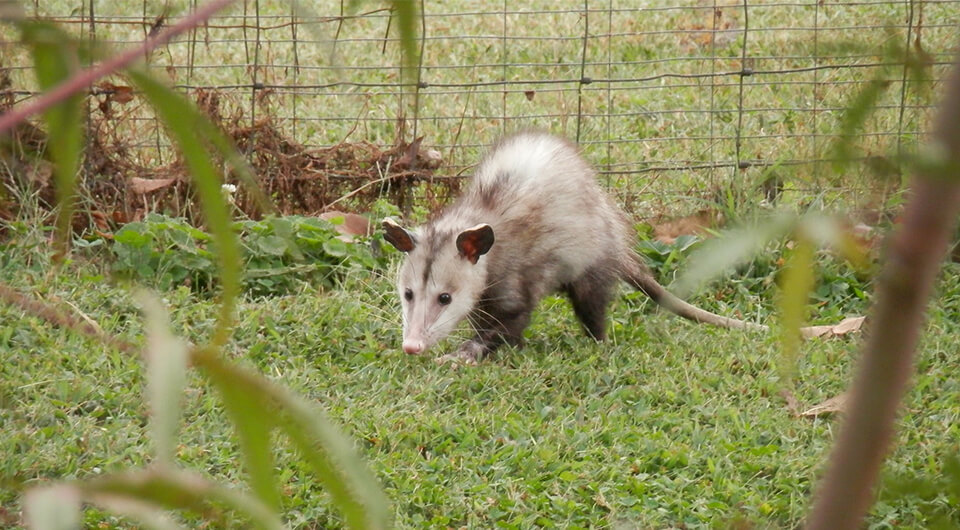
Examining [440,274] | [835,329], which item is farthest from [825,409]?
[440,274]

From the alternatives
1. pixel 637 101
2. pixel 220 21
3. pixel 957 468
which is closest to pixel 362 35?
pixel 220 21

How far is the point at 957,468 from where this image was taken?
2.39 feet

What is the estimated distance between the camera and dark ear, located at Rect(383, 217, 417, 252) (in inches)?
180

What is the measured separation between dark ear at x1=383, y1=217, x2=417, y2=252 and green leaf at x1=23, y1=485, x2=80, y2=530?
12.9 feet

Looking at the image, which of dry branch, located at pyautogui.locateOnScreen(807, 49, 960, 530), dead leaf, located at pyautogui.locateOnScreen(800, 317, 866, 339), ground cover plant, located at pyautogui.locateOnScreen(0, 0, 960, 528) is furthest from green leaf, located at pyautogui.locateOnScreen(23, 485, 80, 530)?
dead leaf, located at pyautogui.locateOnScreen(800, 317, 866, 339)

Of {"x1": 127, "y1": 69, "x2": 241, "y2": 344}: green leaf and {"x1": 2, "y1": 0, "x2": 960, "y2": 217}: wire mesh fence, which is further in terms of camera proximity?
{"x1": 2, "y1": 0, "x2": 960, "y2": 217}: wire mesh fence

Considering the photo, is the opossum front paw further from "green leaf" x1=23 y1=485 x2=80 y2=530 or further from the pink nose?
"green leaf" x1=23 y1=485 x2=80 y2=530

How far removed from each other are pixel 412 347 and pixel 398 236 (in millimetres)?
515

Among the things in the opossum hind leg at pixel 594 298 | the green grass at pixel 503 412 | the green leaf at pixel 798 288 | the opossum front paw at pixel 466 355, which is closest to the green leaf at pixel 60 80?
the green leaf at pixel 798 288

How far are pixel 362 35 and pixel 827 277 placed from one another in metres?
4.10

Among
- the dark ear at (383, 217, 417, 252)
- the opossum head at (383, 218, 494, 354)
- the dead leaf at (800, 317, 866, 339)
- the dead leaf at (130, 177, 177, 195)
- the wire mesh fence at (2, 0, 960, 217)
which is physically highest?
the wire mesh fence at (2, 0, 960, 217)

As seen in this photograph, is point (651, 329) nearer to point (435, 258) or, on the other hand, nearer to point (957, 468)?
point (435, 258)

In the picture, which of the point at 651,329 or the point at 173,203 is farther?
the point at 173,203

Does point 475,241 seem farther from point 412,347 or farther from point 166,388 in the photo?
point 166,388
